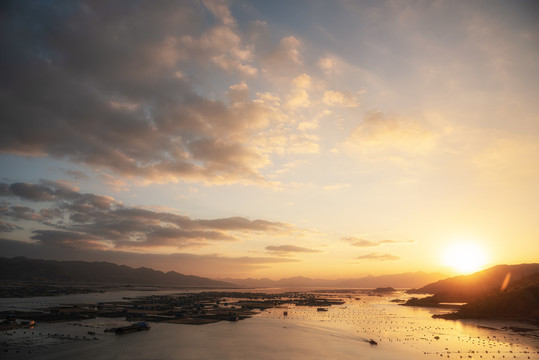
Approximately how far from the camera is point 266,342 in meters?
59.4

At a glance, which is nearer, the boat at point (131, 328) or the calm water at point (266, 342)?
the calm water at point (266, 342)

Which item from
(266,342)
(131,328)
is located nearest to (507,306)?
(266,342)

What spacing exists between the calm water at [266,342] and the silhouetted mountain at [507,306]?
20860 mm

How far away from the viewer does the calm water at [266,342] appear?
1905 inches

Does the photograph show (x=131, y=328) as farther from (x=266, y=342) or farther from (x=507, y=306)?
(x=507, y=306)

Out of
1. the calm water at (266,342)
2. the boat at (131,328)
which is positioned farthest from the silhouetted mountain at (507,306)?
the boat at (131,328)

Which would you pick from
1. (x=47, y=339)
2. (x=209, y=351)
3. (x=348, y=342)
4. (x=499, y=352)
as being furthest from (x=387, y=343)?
(x=47, y=339)

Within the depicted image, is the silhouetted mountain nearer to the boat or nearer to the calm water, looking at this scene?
the calm water

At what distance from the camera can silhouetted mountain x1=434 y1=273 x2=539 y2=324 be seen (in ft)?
320

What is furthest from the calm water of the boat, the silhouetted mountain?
the silhouetted mountain

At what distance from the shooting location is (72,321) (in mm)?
73500

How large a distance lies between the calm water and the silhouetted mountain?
20.9 m

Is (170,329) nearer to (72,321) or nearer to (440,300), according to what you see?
(72,321)

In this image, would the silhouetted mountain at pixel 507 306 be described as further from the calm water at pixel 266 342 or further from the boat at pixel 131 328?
the boat at pixel 131 328
